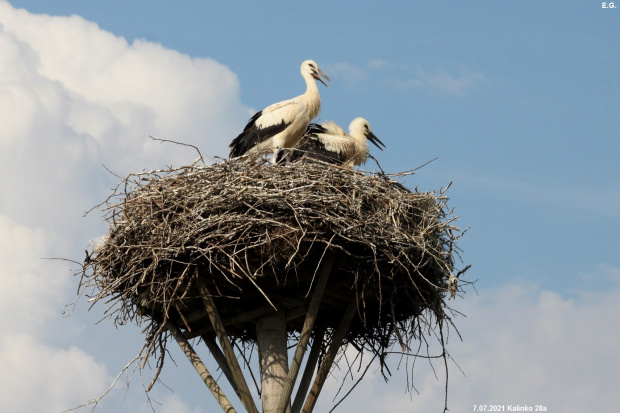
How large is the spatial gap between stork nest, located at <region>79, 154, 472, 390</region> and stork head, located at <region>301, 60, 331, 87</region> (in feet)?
11.6

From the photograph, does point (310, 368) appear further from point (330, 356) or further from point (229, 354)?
point (229, 354)

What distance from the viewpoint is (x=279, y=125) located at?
1266 cm

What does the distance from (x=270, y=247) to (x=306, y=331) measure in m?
0.96

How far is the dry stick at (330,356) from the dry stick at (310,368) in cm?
8

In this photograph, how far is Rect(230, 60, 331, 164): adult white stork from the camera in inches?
499

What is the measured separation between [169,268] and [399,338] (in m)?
2.24

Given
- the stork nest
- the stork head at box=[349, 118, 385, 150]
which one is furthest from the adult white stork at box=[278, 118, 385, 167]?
the stork nest

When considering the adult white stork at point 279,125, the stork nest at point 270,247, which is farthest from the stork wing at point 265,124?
the stork nest at point 270,247

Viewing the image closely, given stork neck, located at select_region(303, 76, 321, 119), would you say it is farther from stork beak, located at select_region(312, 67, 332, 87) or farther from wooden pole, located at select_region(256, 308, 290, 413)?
wooden pole, located at select_region(256, 308, 290, 413)

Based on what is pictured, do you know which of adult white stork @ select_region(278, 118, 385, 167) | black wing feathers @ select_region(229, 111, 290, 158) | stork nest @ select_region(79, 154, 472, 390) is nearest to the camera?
stork nest @ select_region(79, 154, 472, 390)

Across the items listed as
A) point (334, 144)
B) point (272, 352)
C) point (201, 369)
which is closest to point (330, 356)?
point (272, 352)

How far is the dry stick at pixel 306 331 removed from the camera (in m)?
9.53

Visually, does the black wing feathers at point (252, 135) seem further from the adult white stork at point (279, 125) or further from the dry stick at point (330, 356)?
the dry stick at point (330, 356)

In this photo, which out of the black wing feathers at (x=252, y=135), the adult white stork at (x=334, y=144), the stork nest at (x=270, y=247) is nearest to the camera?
the stork nest at (x=270, y=247)
